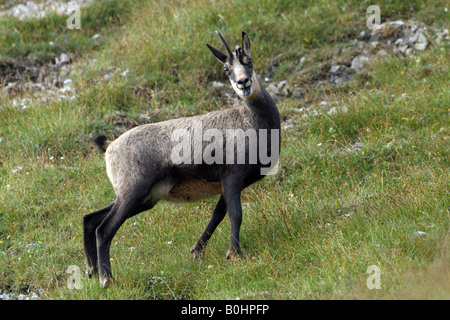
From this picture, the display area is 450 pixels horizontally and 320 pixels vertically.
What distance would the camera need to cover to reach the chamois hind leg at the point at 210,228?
7555 millimetres

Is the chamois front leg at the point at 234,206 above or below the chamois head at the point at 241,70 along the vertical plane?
below

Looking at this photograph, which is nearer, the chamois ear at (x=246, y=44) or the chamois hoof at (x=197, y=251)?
the chamois ear at (x=246, y=44)

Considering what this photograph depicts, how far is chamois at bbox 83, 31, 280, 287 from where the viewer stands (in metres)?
7.05

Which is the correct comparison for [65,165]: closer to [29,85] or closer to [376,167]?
[29,85]

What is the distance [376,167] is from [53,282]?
4.71 m

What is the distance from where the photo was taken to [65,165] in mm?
10234

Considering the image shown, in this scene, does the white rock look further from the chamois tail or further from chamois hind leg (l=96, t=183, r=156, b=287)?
chamois hind leg (l=96, t=183, r=156, b=287)

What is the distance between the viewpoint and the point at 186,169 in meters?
7.24

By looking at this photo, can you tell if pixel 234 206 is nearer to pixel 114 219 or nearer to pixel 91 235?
pixel 114 219

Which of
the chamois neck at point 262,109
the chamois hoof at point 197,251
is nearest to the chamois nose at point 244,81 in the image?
the chamois neck at point 262,109

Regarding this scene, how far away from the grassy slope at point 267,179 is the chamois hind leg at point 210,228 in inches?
4.5

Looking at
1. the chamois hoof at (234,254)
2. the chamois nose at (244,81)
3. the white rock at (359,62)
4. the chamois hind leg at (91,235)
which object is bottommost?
the chamois hoof at (234,254)

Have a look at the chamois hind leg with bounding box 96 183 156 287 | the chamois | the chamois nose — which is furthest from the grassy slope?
the chamois nose

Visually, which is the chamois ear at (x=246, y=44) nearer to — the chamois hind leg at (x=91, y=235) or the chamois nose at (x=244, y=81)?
the chamois nose at (x=244, y=81)
